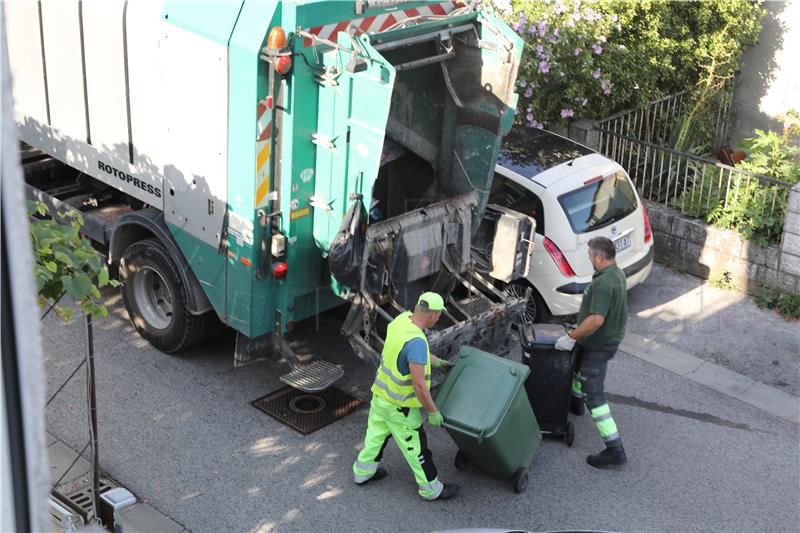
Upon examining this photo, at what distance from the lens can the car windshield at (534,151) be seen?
7.73 metres

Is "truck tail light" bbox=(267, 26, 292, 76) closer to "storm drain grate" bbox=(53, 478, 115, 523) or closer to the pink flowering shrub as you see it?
"storm drain grate" bbox=(53, 478, 115, 523)

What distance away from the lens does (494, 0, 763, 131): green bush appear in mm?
9375

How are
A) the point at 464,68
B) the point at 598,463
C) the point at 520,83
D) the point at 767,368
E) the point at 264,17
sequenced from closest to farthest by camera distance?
the point at 264,17, the point at 598,463, the point at 464,68, the point at 767,368, the point at 520,83

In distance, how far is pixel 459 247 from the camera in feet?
22.7

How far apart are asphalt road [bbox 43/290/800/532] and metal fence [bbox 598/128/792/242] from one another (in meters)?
2.23

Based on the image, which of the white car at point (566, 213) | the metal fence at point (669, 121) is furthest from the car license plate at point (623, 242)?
the metal fence at point (669, 121)

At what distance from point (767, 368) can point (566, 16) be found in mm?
4025

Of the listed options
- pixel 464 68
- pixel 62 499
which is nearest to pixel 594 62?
pixel 464 68

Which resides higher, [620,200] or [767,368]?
[620,200]

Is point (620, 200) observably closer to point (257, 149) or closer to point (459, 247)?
point (459, 247)

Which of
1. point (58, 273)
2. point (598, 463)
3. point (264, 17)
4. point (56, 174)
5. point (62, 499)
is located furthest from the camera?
→ point (56, 174)

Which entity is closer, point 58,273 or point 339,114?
point 58,273

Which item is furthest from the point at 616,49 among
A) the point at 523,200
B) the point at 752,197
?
the point at 523,200

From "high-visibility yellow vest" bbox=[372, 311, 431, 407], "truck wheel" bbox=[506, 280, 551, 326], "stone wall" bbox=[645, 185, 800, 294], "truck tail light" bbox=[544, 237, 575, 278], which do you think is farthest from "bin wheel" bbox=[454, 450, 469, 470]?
"stone wall" bbox=[645, 185, 800, 294]
